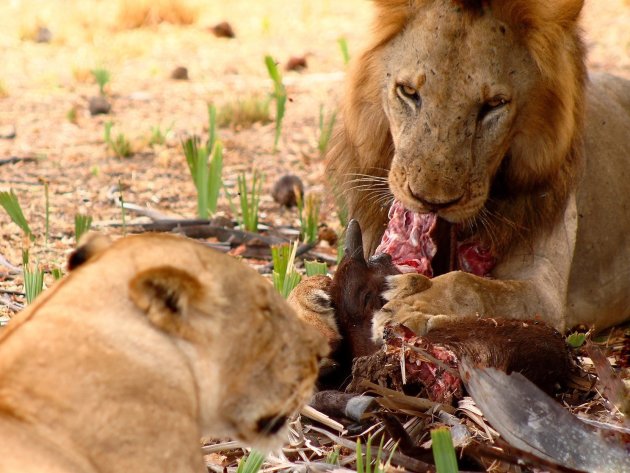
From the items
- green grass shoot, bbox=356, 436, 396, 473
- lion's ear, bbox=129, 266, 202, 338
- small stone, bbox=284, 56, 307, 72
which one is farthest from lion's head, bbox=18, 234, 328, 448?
small stone, bbox=284, 56, 307, 72

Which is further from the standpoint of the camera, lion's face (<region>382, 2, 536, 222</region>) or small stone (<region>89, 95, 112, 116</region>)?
small stone (<region>89, 95, 112, 116</region>)

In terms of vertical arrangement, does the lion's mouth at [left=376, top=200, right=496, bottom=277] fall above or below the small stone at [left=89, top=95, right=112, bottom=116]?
above

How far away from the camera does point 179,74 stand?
366 inches

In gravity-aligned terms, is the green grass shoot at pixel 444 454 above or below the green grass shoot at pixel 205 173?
above

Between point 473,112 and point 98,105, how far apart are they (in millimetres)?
4796

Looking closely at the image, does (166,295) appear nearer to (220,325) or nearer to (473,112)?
(220,325)

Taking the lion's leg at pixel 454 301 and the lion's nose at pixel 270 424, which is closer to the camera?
the lion's nose at pixel 270 424

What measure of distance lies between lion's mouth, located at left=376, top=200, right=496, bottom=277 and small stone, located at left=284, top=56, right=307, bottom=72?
568 centimetres

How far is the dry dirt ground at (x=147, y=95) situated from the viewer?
5.82 meters

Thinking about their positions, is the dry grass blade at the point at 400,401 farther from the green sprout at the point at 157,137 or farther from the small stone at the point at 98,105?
the small stone at the point at 98,105

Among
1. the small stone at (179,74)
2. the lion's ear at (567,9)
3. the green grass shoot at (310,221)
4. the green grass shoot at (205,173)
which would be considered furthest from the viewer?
the small stone at (179,74)

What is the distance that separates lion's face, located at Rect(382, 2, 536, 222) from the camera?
353 cm

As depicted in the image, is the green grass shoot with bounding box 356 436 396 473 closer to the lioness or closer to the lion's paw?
the lioness

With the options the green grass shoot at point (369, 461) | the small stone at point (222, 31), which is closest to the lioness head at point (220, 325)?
the green grass shoot at point (369, 461)
